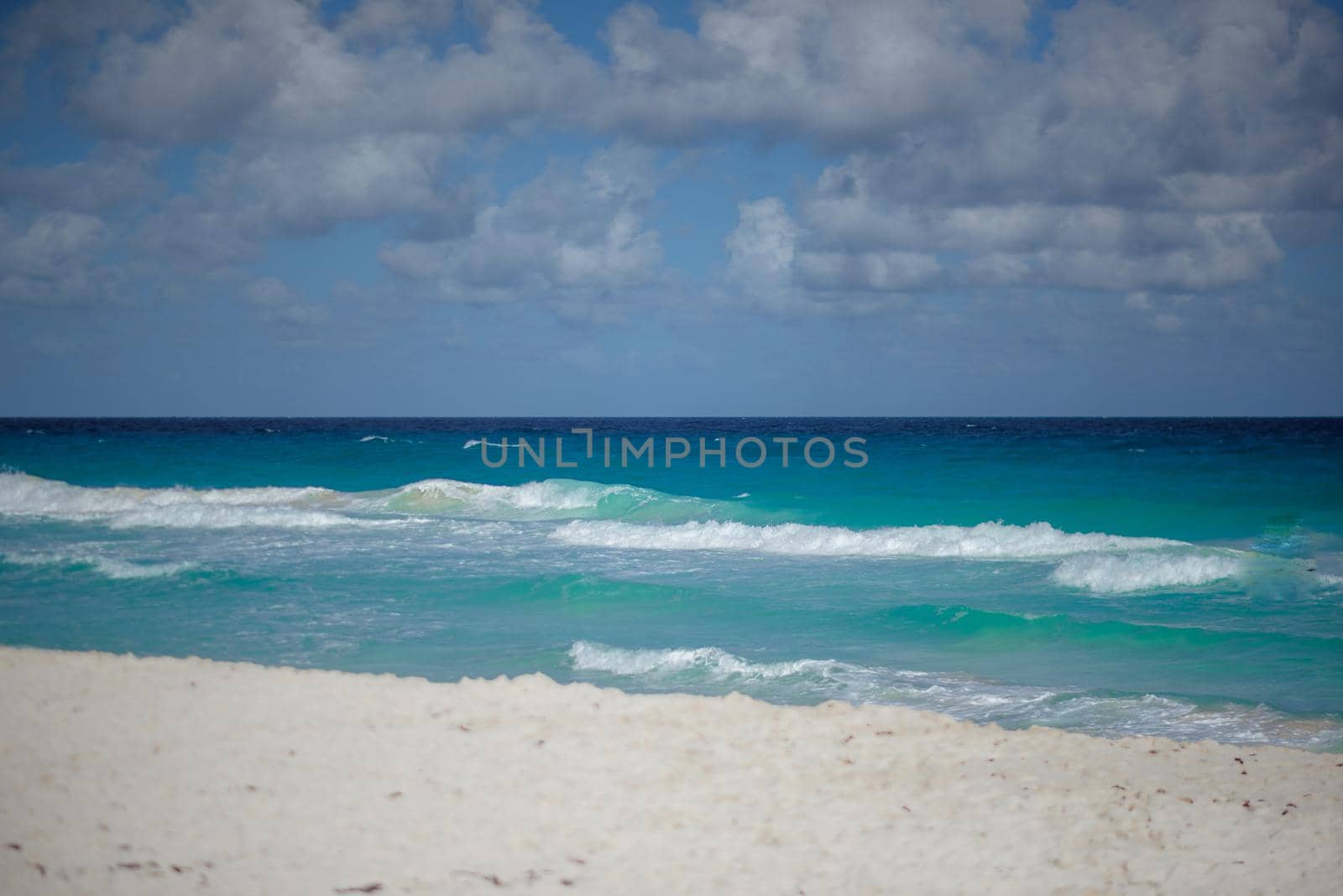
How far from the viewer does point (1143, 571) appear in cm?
1623

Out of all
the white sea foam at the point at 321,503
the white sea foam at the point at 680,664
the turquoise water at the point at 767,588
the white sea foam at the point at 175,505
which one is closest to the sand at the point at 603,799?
the turquoise water at the point at 767,588

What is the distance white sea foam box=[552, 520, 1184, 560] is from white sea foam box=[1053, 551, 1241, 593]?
2.44m

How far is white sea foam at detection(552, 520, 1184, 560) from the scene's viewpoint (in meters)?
20.2

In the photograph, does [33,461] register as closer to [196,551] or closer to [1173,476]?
[196,551]

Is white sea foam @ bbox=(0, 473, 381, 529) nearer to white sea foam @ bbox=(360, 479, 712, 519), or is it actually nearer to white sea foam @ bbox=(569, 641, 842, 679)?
white sea foam @ bbox=(360, 479, 712, 519)

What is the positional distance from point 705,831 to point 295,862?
2.46 meters

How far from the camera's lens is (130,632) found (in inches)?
484

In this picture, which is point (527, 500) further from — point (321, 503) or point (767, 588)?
point (767, 588)

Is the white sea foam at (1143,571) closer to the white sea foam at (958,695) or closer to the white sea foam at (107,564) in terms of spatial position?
the white sea foam at (958,695)

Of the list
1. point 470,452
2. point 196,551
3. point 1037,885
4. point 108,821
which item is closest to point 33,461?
point 470,452

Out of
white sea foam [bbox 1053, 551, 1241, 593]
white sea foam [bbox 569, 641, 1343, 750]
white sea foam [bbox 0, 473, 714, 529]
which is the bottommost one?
white sea foam [bbox 569, 641, 1343, 750]

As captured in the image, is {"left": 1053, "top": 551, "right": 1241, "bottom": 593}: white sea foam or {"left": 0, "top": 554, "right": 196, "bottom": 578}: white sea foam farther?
{"left": 0, "top": 554, "right": 196, "bottom": 578}: white sea foam

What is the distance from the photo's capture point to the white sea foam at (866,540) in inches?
796

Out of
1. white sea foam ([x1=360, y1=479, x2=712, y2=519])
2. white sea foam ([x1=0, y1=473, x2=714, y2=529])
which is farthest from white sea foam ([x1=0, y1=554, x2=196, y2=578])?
white sea foam ([x1=360, y1=479, x2=712, y2=519])
